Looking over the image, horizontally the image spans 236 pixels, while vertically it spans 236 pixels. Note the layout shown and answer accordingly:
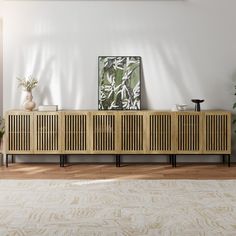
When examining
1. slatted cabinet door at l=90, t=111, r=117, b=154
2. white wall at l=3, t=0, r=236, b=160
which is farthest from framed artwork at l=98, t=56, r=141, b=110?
slatted cabinet door at l=90, t=111, r=117, b=154

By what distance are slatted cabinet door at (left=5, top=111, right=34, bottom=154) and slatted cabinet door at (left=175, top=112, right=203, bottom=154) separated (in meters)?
1.88

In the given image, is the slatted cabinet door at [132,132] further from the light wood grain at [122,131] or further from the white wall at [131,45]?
the white wall at [131,45]

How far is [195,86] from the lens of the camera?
21.4 feet

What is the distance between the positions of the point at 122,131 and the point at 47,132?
37.8 inches

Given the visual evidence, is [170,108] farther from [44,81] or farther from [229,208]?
[229,208]

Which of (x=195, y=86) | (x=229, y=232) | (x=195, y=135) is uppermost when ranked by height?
(x=195, y=86)

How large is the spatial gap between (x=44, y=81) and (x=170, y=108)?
176 cm

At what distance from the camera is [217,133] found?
611 centimetres

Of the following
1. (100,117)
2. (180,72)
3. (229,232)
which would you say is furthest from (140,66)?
(229,232)

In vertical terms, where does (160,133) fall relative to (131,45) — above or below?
below

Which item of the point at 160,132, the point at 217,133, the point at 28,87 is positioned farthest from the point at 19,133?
the point at 217,133

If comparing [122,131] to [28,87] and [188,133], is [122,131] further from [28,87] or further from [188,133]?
[28,87]

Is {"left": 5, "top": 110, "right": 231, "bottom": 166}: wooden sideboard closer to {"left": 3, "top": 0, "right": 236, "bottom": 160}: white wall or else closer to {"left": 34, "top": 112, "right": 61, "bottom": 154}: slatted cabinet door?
{"left": 34, "top": 112, "right": 61, "bottom": 154}: slatted cabinet door

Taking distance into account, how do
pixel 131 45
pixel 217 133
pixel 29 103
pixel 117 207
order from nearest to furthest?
1. pixel 117 207
2. pixel 217 133
3. pixel 29 103
4. pixel 131 45
